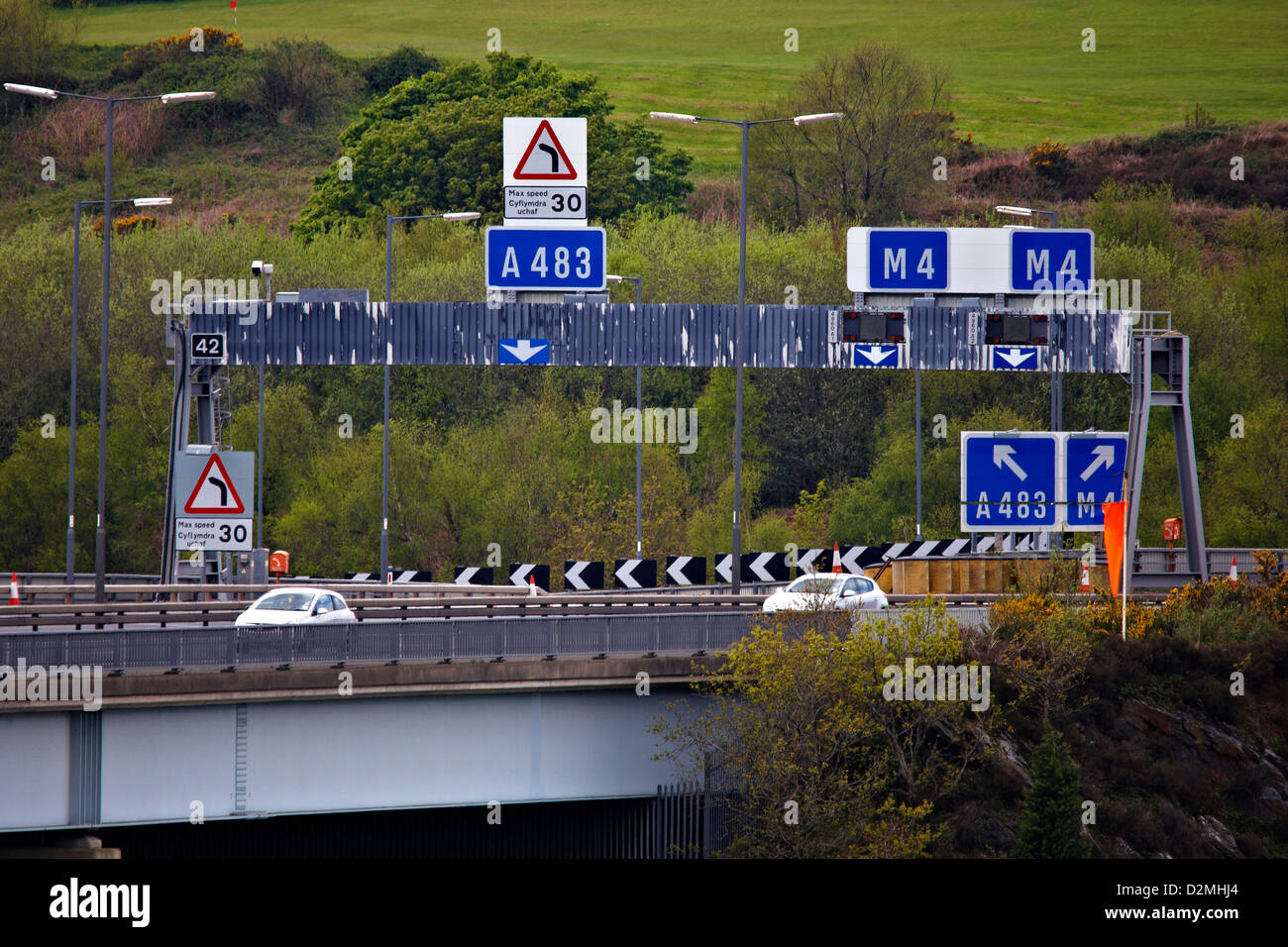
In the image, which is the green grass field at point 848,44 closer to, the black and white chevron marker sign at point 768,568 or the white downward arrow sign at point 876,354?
the black and white chevron marker sign at point 768,568

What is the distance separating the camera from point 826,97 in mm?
108188

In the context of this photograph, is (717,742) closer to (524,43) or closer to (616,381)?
(616,381)

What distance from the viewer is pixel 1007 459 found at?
42531 mm

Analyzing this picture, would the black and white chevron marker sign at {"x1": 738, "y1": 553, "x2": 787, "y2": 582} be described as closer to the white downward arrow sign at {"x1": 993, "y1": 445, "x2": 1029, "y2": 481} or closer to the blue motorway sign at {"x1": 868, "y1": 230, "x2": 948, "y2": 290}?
the white downward arrow sign at {"x1": 993, "y1": 445, "x2": 1029, "y2": 481}

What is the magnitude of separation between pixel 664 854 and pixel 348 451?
135 ft

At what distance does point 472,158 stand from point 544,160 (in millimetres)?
56678

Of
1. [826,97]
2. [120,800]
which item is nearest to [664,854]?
[120,800]

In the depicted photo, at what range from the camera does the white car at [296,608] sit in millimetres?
31812

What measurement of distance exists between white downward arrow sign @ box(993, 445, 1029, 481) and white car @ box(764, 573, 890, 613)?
7.78 metres

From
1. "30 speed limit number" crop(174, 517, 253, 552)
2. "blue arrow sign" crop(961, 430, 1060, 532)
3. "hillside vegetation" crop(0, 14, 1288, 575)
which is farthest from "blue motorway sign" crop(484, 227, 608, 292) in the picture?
"hillside vegetation" crop(0, 14, 1288, 575)

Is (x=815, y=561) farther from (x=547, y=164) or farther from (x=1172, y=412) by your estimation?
(x=547, y=164)

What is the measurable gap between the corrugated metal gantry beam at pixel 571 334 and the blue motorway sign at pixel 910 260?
763mm

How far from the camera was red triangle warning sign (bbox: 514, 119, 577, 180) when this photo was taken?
44156mm
